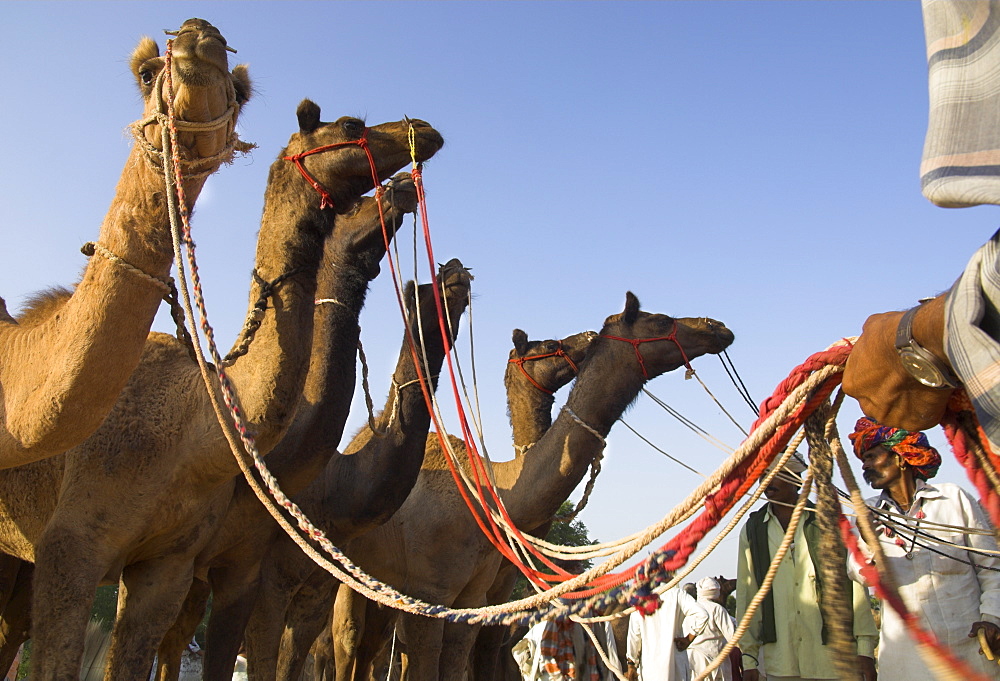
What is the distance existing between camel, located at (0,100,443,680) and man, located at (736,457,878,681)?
353 cm

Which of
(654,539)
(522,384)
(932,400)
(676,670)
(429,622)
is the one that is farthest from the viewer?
(522,384)

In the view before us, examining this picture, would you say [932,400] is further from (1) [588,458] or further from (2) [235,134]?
(1) [588,458]

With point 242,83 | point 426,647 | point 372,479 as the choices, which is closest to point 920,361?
point 242,83

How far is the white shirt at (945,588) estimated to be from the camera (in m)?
4.80

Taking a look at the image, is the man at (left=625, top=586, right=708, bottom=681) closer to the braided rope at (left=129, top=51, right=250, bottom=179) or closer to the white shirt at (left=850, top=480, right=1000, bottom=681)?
the white shirt at (left=850, top=480, right=1000, bottom=681)

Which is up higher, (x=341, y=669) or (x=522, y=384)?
(x=522, y=384)

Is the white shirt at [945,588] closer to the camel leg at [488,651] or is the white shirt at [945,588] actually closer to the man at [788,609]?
the man at [788,609]

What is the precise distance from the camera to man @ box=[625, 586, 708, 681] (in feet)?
29.8

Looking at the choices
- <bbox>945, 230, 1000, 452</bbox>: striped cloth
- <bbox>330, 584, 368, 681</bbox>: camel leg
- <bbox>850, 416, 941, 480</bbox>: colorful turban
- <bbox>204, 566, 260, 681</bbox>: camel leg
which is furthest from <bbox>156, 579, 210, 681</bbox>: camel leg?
<bbox>945, 230, 1000, 452</bbox>: striped cloth

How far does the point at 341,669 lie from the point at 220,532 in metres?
3.40

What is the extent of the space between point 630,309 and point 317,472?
4270 millimetres

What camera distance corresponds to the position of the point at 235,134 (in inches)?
163

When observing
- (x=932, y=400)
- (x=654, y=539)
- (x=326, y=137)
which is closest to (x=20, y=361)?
(x=326, y=137)

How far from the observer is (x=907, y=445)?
5.29m
